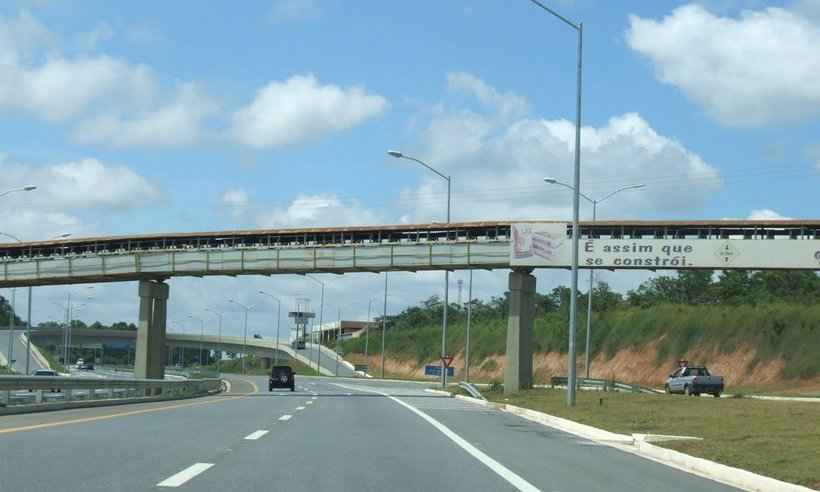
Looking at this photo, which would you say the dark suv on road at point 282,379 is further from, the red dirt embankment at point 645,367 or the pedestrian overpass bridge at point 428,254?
the red dirt embankment at point 645,367

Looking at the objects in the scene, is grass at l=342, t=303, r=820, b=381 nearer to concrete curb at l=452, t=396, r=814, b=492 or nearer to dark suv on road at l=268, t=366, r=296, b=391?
dark suv on road at l=268, t=366, r=296, b=391

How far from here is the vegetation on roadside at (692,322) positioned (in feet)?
264

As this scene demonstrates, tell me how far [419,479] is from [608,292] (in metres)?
131

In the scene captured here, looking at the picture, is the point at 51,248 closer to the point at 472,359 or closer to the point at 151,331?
the point at 151,331

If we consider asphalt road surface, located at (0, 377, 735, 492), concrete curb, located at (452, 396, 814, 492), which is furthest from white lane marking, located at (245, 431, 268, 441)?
concrete curb, located at (452, 396, 814, 492)

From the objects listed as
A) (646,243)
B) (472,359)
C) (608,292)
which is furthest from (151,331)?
(608,292)

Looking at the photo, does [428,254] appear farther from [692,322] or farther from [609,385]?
[692,322]

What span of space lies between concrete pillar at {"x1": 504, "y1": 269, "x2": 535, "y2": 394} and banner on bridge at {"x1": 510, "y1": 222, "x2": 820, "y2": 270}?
1091 mm

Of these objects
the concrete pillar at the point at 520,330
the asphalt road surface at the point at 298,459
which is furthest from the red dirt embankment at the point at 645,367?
the asphalt road surface at the point at 298,459

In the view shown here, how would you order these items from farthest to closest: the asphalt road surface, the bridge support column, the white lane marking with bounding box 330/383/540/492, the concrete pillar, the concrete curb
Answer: the bridge support column
the concrete pillar
the concrete curb
the white lane marking with bounding box 330/383/540/492
the asphalt road surface

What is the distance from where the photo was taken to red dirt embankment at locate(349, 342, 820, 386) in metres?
79.4

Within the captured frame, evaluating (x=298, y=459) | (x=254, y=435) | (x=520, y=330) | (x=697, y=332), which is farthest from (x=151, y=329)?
(x=697, y=332)

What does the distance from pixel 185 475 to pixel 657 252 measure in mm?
43589

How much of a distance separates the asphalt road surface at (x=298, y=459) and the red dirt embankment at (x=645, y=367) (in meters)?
59.0
